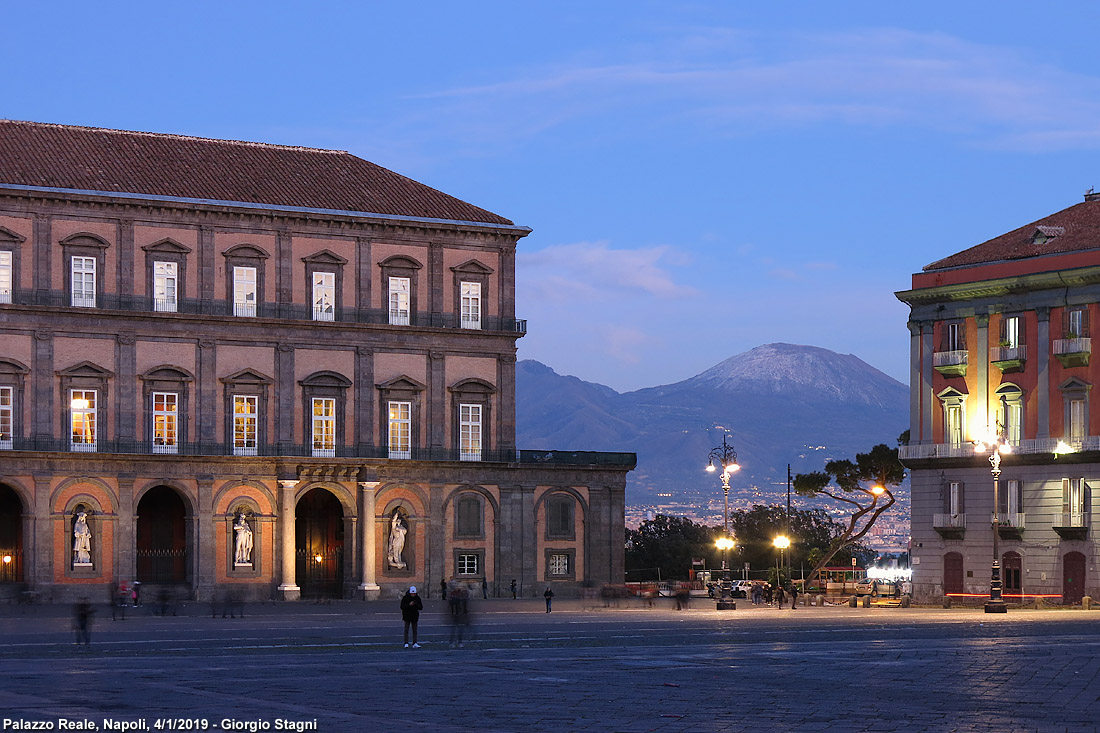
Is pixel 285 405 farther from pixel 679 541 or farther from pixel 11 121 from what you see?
pixel 679 541

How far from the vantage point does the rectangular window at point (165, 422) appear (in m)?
70.8

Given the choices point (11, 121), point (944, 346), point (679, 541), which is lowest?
point (679, 541)

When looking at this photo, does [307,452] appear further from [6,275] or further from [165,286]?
[6,275]

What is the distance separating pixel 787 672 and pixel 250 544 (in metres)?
44.7

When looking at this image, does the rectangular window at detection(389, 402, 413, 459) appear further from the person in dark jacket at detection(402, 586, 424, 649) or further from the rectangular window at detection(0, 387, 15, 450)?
the person in dark jacket at detection(402, 586, 424, 649)

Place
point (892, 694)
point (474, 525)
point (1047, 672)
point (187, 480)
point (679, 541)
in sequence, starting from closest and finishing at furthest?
Result: point (892, 694)
point (1047, 672)
point (187, 480)
point (474, 525)
point (679, 541)

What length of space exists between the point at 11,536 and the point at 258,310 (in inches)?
494

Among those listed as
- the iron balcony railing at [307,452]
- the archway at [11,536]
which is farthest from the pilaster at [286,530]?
the archway at [11,536]

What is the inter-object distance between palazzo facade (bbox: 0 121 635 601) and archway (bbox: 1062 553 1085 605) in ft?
61.2

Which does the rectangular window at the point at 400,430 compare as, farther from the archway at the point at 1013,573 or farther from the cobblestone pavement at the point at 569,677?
the cobblestone pavement at the point at 569,677

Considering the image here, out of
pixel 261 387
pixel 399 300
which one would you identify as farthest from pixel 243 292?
pixel 399 300

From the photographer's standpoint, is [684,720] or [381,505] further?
[381,505]

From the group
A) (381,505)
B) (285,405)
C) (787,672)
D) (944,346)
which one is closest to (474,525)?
(381,505)

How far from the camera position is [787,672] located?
29.9 metres
